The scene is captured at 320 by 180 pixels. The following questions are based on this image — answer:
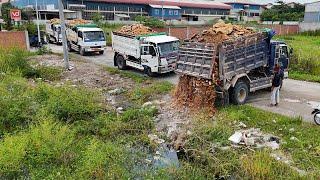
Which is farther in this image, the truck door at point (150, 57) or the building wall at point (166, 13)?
the building wall at point (166, 13)

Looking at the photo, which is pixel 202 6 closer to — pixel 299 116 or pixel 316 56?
pixel 316 56

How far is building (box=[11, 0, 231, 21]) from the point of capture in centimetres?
5072

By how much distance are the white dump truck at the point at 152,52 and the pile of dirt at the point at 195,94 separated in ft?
10.8

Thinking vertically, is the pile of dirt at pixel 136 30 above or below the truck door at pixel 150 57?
above

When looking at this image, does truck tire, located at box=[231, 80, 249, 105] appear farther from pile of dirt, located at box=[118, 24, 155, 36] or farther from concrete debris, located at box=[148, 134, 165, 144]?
pile of dirt, located at box=[118, 24, 155, 36]

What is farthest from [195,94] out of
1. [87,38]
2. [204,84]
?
[87,38]

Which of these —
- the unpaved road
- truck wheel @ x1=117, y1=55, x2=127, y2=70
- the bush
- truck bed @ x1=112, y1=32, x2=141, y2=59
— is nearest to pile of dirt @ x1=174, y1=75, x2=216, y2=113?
the unpaved road

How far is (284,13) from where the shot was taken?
5906cm

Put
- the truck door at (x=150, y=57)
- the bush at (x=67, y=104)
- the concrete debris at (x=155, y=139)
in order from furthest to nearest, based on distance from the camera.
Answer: the truck door at (x=150, y=57), the bush at (x=67, y=104), the concrete debris at (x=155, y=139)

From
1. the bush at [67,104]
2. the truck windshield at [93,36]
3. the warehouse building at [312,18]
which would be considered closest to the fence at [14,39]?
the truck windshield at [93,36]

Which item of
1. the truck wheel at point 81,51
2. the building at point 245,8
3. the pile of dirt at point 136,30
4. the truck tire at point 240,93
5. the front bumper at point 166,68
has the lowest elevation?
the truck tire at point 240,93

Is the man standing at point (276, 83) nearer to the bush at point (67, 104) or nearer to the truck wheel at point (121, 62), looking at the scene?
the bush at point (67, 104)

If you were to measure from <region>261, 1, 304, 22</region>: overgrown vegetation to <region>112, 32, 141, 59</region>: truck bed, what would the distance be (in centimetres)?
4637

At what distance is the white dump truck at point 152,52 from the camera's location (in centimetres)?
1438
